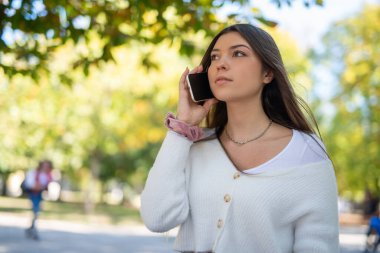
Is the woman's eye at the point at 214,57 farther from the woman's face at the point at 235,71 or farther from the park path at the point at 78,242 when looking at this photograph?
the park path at the point at 78,242

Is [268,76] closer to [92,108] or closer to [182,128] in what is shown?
[182,128]

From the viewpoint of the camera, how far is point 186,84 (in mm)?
2570

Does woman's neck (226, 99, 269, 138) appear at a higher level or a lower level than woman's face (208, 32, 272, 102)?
lower

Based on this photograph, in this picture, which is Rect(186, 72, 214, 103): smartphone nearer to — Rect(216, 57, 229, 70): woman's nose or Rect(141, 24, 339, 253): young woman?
Rect(141, 24, 339, 253): young woman

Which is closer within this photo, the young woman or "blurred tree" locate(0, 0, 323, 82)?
the young woman

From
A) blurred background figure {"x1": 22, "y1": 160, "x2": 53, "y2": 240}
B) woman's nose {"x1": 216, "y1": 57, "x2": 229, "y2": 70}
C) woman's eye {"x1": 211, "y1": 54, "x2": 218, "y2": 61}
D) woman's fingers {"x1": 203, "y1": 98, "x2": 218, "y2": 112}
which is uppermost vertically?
woman's eye {"x1": 211, "y1": 54, "x2": 218, "y2": 61}

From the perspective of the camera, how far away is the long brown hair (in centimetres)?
246

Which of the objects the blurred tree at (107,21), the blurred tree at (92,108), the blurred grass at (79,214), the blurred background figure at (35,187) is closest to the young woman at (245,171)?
the blurred tree at (107,21)

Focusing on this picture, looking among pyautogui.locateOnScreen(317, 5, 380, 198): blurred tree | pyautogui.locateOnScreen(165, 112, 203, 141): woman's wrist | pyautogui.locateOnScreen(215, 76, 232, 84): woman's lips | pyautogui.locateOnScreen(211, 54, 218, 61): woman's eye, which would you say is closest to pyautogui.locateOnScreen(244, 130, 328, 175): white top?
pyautogui.locateOnScreen(165, 112, 203, 141): woman's wrist

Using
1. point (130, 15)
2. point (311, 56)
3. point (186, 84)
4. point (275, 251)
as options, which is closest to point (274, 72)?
point (186, 84)

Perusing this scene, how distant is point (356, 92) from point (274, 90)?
Result: 20.0 m

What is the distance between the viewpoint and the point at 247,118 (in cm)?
253

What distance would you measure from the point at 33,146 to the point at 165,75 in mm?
6769

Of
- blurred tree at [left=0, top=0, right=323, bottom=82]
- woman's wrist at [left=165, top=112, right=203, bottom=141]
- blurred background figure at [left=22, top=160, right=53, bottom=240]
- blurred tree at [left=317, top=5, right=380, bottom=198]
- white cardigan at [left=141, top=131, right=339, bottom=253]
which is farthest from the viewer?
blurred tree at [left=317, top=5, right=380, bottom=198]
